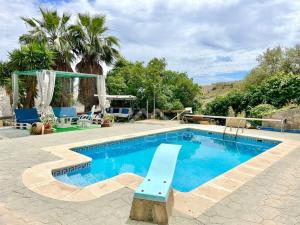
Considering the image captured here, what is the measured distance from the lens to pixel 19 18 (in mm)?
14727

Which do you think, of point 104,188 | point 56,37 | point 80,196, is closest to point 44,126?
point 104,188

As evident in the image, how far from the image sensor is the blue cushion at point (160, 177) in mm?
3125

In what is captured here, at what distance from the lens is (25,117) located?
37.3 feet

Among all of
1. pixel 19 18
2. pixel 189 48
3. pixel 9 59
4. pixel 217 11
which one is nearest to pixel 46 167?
pixel 217 11

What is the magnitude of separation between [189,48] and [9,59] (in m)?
13.3

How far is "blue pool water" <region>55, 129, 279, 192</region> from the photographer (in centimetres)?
596

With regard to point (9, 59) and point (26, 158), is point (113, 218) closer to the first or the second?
A: point (26, 158)

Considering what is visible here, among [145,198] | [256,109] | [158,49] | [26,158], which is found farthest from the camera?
[158,49]

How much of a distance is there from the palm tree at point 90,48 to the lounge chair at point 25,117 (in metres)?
5.71

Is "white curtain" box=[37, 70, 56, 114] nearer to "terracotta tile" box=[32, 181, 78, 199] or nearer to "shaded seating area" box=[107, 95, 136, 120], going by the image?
"shaded seating area" box=[107, 95, 136, 120]

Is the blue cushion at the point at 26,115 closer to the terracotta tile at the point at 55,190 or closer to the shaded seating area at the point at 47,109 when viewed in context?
the shaded seating area at the point at 47,109

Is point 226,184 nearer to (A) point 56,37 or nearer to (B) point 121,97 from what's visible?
(B) point 121,97

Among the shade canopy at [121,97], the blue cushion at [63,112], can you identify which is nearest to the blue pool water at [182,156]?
the shade canopy at [121,97]

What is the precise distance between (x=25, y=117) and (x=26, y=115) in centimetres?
11
